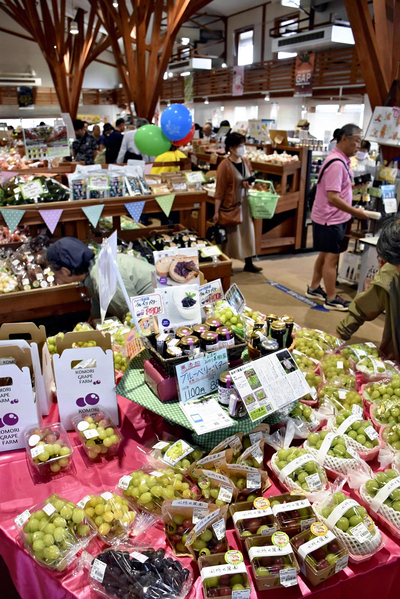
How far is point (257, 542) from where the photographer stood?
1.36 m

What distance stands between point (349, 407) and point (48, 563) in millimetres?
1347

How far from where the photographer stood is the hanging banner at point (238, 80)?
15389mm

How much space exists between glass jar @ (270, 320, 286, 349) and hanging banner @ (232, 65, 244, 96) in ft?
50.3

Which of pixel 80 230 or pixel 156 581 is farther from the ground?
pixel 80 230

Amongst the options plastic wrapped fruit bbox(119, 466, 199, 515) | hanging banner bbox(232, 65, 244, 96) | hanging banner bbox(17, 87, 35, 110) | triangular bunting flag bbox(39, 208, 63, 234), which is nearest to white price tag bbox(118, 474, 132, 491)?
plastic wrapped fruit bbox(119, 466, 199, 515)

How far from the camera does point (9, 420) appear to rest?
1.80 metres

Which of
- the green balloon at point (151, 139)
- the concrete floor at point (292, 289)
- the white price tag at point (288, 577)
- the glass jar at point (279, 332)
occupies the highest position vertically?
the green balloon at point (151, 139)

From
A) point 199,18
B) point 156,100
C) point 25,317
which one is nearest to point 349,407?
point 25,317

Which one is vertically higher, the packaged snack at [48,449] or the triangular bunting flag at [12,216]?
the triangular bunting flag at [12,216]

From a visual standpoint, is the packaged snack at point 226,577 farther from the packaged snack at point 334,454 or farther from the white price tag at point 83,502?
the packaged snack at point 334,454

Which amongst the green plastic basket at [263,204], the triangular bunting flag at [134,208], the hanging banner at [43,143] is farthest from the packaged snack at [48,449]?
the hanging banner at [43,143]

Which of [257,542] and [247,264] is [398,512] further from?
[247,264]

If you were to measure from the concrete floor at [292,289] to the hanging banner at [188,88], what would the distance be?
45.1 ft

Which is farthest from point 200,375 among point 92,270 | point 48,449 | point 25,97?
point 25,97
